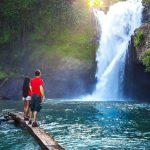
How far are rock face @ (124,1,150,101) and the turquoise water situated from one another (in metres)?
13.5

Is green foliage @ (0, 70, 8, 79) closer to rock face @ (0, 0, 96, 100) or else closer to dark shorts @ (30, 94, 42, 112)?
rock face @ (0, 0, 96, 100)

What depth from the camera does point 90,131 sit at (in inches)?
853

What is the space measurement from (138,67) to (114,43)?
8.32 metres

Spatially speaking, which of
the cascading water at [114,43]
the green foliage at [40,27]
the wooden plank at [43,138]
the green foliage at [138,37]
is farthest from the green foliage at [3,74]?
the wooden plank at [43,138]

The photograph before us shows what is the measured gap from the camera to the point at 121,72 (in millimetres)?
49438

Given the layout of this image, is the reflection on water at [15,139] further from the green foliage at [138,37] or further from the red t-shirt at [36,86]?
the green foliage at [138,37]

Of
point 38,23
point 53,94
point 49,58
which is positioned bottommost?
Result: point 53,94

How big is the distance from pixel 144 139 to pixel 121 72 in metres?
30.3

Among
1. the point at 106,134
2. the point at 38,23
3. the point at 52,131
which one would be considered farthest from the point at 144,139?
the point at 38,23

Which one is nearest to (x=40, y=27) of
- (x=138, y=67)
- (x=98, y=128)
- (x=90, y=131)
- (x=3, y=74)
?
(x=3, y=74)

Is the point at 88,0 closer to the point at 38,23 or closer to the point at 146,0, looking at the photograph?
the point at 38,23

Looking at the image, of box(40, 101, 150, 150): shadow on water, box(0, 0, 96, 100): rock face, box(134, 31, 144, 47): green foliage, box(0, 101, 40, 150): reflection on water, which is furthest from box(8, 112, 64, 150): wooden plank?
box(0, 0, 96, 100): rock face

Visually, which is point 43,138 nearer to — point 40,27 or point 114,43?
point 114,43

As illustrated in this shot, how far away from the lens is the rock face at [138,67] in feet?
142
